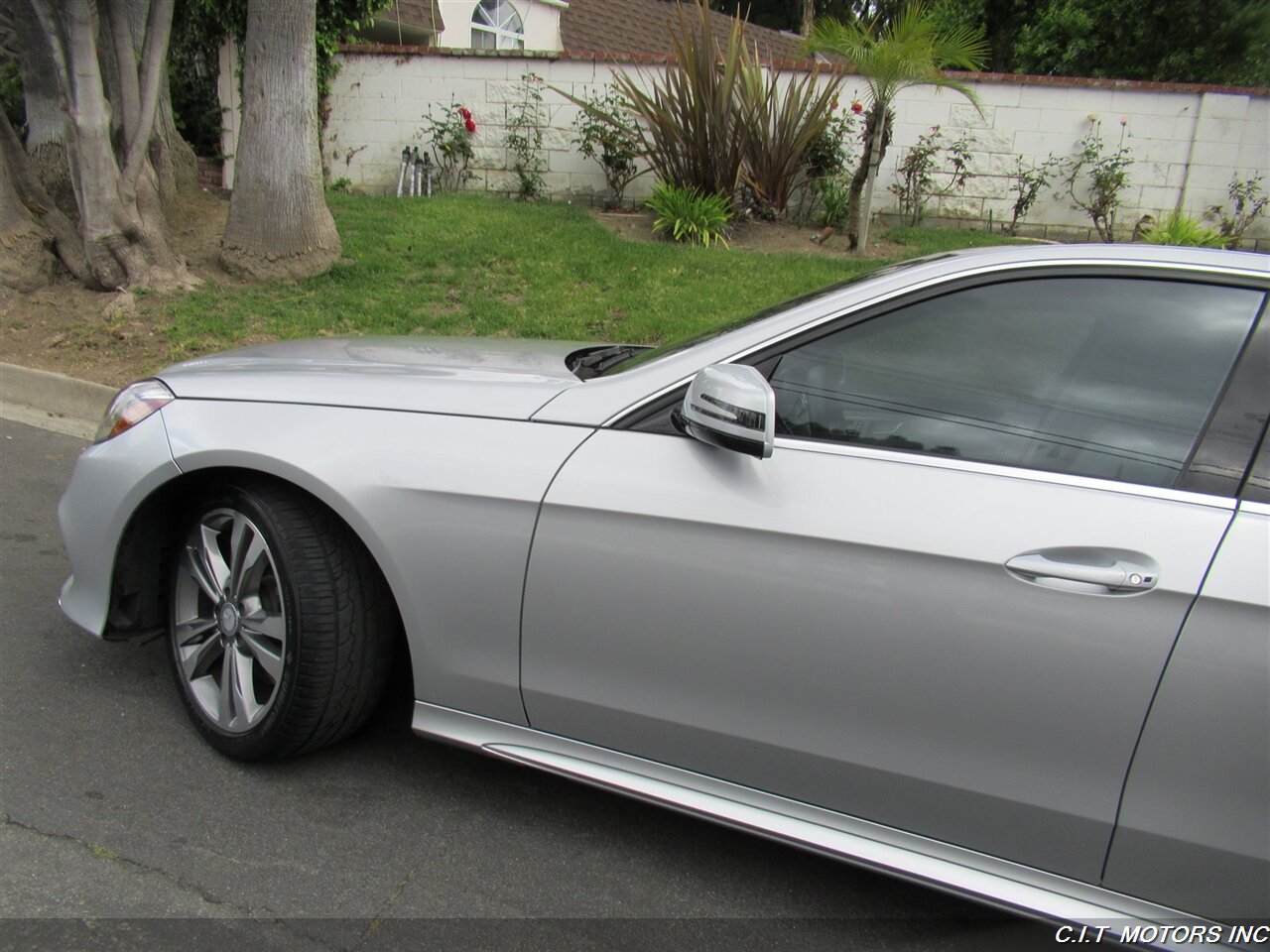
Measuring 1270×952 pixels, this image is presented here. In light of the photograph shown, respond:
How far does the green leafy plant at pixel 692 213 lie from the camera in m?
9.41

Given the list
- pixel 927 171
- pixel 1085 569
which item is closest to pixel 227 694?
pixel 1085 569

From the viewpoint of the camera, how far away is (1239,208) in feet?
32.8

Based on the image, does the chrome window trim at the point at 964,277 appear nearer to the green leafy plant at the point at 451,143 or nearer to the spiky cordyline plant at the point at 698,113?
Answer: the spiky cordyline plant at the point at 698,113

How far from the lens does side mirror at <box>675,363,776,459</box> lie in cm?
219

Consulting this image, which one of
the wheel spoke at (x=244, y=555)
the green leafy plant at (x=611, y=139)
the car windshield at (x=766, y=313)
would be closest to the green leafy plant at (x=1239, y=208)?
the green leafy plant at (x=611, y=139)

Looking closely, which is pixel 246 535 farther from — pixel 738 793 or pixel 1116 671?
pixel 1116 671

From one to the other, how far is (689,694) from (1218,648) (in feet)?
3.60

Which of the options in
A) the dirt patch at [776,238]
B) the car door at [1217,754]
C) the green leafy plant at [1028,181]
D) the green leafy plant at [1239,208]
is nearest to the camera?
the car door at [1217,754]

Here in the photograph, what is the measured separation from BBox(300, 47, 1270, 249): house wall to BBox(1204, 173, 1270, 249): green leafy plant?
113 millimetres

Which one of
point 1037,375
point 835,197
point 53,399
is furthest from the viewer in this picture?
point 835,197

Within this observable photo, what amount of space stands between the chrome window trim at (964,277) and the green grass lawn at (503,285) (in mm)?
4817

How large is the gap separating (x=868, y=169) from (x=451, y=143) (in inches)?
183

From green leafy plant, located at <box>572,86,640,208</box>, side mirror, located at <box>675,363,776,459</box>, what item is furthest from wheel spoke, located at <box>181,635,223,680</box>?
green leafy plant, located at <box>572,86,640,208</box>

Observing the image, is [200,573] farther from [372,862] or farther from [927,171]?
[927,171]
